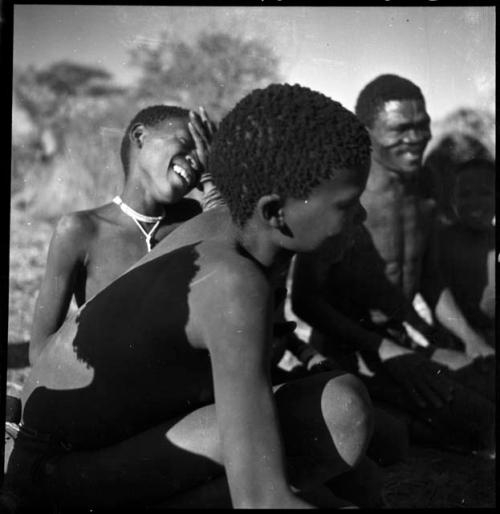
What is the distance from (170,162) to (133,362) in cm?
87

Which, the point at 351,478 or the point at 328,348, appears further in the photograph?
the point at 328,348

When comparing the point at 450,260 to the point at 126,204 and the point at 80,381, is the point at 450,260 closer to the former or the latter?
the point at 126,204

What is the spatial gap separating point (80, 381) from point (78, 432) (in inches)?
4.8

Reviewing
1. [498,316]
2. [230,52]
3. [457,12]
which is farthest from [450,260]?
[230,52]

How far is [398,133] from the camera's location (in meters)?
3.05

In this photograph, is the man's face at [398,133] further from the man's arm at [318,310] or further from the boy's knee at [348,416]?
the boy's knee at [348,416]

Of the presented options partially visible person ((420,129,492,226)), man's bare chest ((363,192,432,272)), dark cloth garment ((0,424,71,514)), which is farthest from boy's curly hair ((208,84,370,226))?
partially visible person ((420,129,492,226))

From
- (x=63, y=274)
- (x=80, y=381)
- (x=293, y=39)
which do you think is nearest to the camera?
(x=80, y=381)

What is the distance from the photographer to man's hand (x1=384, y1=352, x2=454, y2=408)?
2633 mm

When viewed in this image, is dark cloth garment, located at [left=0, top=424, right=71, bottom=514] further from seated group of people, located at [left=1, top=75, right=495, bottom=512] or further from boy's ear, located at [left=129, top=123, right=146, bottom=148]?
boy's ear, located at [left=129, top=123, right=146, bottom=148]

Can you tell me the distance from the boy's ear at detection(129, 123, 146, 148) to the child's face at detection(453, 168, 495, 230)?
149 centimetres

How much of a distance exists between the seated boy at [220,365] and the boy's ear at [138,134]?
30.6 inches

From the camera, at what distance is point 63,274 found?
221 centimetres

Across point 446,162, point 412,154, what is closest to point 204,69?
point 412,154
